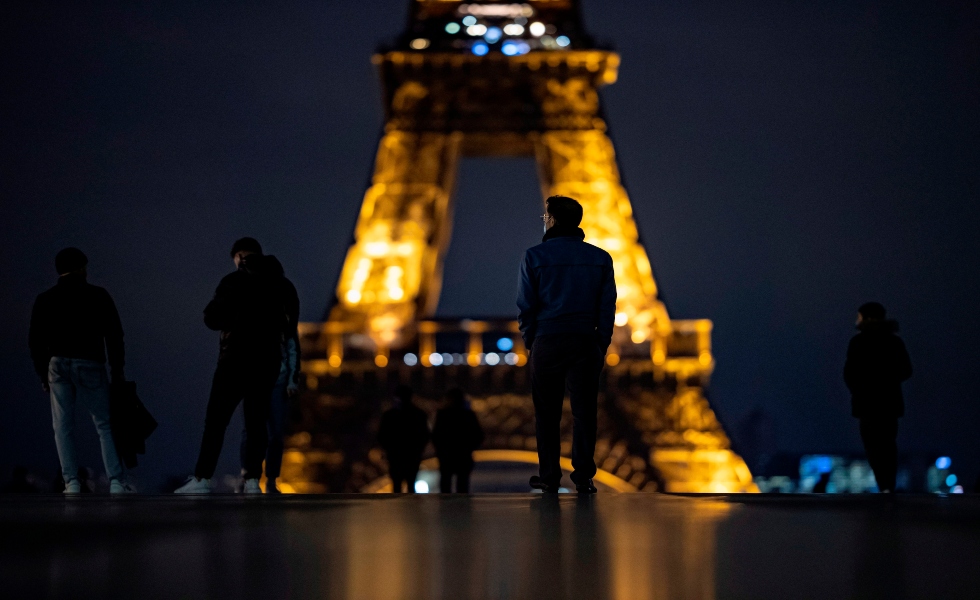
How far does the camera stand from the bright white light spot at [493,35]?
29.4 meters

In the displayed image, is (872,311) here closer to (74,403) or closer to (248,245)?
(248,245)

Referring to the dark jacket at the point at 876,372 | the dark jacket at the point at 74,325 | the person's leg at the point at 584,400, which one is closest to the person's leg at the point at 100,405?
the dark jacket at the point at 74,325

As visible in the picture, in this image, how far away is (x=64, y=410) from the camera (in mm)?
8688

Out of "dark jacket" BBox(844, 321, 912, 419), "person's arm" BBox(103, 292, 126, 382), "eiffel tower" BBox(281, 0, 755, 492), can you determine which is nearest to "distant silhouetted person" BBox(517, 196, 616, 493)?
"person's arm" BBox(103, 292, 126, 382)

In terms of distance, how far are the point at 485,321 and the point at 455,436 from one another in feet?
46.1

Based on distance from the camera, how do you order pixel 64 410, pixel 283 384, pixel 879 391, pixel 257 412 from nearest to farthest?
pixel 257 412
pixel 64 410
pixel 283 384
pixel 879 391

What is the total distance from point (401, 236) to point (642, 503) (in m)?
22.2

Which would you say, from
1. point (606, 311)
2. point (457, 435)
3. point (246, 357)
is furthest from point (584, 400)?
point (457, 435)

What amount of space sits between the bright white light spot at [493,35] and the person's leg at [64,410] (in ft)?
71.3

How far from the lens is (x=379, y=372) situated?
2675 cm

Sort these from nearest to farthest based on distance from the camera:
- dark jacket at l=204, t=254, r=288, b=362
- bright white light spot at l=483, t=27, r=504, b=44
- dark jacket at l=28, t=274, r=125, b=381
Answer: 1. dark jacket at l=204, t=254, r=288, b=362
2. dark jacket at l=28, t=274, r=125, b=381
3. bright white light spot at l=483, t=27, r=504, b=44

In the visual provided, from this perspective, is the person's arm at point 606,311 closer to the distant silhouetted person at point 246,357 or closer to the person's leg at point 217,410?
the distant silhouetted person at point 246,357

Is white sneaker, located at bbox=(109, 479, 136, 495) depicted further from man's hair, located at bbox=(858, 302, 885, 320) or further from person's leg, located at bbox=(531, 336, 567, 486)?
man's hair, located at bbox=(858, 302, 885, 320)

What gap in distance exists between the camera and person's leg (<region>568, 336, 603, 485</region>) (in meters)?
7.33
